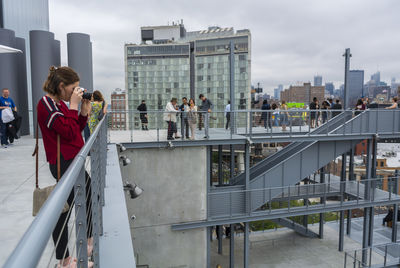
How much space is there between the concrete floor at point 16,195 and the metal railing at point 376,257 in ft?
43.7

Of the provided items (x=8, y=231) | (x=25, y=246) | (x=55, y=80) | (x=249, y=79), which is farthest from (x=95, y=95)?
(x=249, y=79)

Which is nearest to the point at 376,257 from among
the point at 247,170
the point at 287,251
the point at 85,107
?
the point at 287,251

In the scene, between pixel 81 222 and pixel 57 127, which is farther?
pixel 57 127

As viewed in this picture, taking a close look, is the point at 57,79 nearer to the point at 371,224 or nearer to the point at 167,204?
the point at 167,204

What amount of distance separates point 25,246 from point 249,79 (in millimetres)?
84406

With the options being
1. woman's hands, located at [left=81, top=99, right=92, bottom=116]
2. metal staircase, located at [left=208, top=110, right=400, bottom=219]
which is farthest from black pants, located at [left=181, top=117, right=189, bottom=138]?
woman's hands, located at [left=81, top=99, right=92, bottom=116]

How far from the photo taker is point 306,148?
43.5 ft

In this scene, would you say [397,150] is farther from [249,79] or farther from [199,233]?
[199,233]

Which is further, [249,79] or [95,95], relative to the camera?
[249,79]

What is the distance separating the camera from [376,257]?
1527 cm

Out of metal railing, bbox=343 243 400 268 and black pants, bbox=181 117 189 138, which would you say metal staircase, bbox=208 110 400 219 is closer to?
black pants, bbox=181 117 189 138

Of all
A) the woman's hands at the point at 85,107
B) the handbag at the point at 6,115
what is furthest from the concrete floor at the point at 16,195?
the woman's hands at the point at 85,107

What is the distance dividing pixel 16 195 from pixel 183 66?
84.9 metres

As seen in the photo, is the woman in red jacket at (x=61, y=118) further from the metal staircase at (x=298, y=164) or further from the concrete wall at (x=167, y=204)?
the metal staircase at (x=298, y=164)
